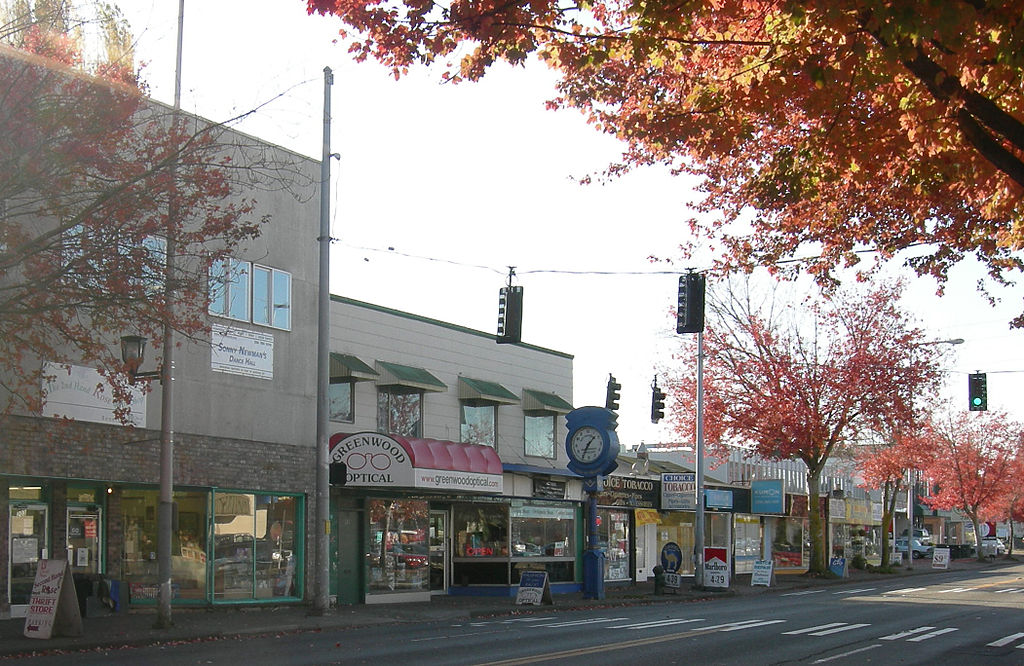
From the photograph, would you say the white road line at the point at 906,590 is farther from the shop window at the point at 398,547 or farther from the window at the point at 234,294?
the window at the point at 234,294

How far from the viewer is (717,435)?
143ft

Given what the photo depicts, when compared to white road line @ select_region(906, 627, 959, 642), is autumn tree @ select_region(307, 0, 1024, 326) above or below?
above

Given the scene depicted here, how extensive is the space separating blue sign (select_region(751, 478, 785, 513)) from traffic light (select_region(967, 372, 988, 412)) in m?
17.8

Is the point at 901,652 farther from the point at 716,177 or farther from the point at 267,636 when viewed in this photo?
the point at 267,636

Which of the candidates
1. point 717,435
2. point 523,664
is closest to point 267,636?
point 523,664

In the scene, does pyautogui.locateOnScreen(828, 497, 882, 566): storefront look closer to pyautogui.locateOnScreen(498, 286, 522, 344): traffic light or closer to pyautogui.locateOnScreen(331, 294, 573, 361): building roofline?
pyautogui.locateOnScreen(331, 294, 573, 361): building roofline

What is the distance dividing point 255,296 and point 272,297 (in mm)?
554

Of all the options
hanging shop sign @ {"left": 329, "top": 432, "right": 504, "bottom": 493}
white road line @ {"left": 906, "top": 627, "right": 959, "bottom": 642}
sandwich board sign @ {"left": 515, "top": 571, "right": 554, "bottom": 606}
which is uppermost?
hanging shop sign @ {"left": 329, "top": 432, "right": 504, "bottom": 493}

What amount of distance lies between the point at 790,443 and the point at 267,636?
27.6 m

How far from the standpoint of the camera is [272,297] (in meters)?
25.0

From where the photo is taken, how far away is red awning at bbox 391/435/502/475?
25.5 metres

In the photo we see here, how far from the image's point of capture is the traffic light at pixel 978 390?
28625 millimetres

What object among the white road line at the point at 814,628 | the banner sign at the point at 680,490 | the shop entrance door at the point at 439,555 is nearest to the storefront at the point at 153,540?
the shop entrance door at the point at 439,555

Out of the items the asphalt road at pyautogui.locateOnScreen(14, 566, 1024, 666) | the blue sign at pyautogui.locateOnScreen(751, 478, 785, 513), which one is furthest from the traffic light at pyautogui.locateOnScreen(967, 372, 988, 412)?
the blue sign at pyautogui.locateOnScreen(751, 478, 785, 513)
